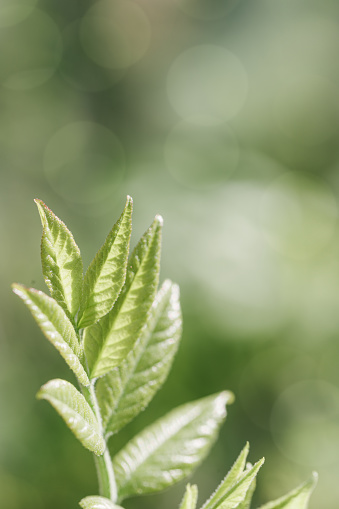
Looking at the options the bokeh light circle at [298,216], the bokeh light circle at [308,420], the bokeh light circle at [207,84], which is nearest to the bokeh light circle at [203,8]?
the bokeh light circle at [207,84]

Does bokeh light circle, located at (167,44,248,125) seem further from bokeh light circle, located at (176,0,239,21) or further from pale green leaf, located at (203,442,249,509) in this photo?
pale green leaf, located at (203,442,249,509)

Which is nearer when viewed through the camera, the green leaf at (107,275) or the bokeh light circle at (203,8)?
the green leaf at (107,275)

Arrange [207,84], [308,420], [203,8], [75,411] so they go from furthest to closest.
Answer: [203,8] → [207,84] → [308,420] → [75,411]

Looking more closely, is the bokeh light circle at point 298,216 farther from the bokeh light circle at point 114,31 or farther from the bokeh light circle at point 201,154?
the bokeh light circle at point 114,31

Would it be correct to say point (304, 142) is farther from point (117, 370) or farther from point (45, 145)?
point (117, 370)

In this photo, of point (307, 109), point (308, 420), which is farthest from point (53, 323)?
point (307, 109)

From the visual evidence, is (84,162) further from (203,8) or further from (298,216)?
(203,8)
